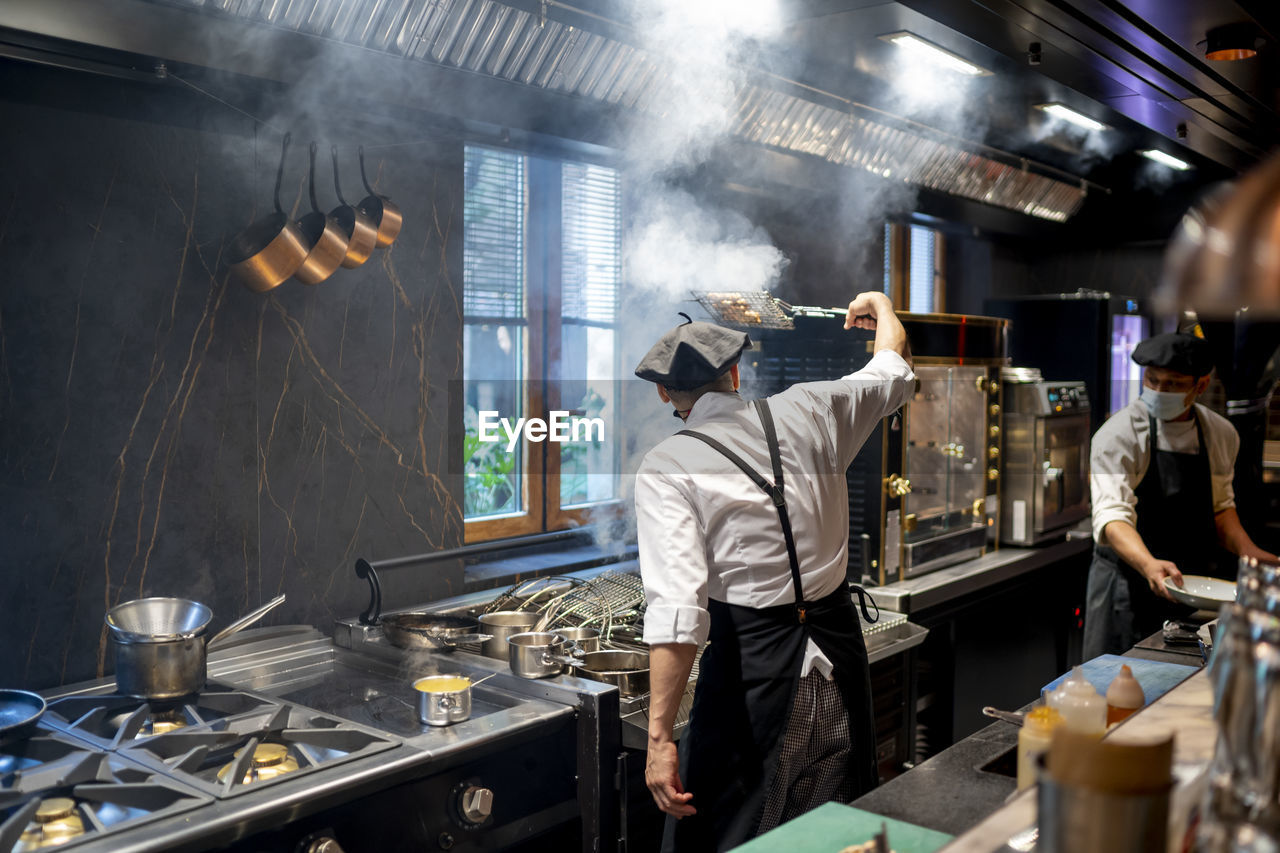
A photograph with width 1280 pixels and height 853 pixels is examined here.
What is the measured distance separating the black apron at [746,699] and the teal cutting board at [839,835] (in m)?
0.65

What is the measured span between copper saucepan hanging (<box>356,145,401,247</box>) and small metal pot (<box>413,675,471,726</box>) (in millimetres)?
1303

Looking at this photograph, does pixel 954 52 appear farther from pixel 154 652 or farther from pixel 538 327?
pixel 154 652

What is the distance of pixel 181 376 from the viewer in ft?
9.05

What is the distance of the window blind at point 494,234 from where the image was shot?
152 inches

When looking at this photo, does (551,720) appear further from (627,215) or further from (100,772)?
(627,215)

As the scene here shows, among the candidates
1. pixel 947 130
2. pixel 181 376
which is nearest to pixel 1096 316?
pixel 947 130

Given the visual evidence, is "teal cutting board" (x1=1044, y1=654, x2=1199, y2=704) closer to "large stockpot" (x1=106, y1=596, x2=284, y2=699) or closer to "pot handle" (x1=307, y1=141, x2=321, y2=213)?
"large stockpot" (x1=106, y1=596, x2=284, y2=699)

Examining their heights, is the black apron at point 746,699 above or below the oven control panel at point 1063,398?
below

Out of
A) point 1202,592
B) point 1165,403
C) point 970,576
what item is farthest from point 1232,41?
point 970,576

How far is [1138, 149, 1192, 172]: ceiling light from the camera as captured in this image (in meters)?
5.66

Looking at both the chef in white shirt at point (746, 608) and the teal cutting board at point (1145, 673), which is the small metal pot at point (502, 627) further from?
the teal cutting board at point (1145, 673)

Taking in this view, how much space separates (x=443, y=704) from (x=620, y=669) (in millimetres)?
647

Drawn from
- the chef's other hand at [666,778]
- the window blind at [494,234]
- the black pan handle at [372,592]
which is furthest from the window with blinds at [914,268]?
the chef's other hand at [666,778]

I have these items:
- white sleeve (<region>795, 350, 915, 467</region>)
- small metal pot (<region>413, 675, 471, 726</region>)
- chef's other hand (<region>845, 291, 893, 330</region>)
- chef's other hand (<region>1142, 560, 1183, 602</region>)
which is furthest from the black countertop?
chef's other hand (<region>845, 291, 893, 330</region>)
